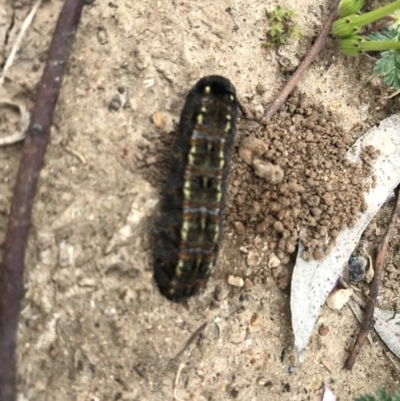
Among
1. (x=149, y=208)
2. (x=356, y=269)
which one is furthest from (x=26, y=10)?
(x=356, y=269)

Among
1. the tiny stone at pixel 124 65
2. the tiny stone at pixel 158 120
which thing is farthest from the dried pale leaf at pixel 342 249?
the tiny stone at pixel 124 65

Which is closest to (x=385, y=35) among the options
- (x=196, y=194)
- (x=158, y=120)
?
(x=158, y=120)

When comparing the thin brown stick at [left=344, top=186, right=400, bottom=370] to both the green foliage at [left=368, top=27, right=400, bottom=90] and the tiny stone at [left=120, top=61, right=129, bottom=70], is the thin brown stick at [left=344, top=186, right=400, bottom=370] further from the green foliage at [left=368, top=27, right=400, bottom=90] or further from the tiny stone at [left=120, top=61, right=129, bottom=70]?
the tiny stone at [left=120, top=61, right=129, bottom=70]

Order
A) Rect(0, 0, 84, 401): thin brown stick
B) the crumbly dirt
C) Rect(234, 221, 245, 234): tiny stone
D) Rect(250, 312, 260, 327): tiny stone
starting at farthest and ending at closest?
Rect(250, 312, 260, 327): tiny stone, Rect(234, 221, 245, 234): tiny stone, the crumbly dirt, Rect(0, 0, 84, 401): thin brown stick

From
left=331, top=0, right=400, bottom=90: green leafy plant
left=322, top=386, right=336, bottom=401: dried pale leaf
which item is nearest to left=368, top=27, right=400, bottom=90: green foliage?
left=331, top=0, right=400, bottom=90: green leafy plant

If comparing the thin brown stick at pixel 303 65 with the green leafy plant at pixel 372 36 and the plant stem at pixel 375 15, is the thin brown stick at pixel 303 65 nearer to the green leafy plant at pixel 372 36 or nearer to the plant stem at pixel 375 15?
the green leafy plant at pixel 372 36

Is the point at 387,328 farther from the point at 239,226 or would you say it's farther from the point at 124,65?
the point at 124,65

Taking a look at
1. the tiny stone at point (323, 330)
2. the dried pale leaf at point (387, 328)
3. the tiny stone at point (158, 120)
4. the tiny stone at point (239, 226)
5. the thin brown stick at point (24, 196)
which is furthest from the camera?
the dried pale leaf at point (387, 328)
